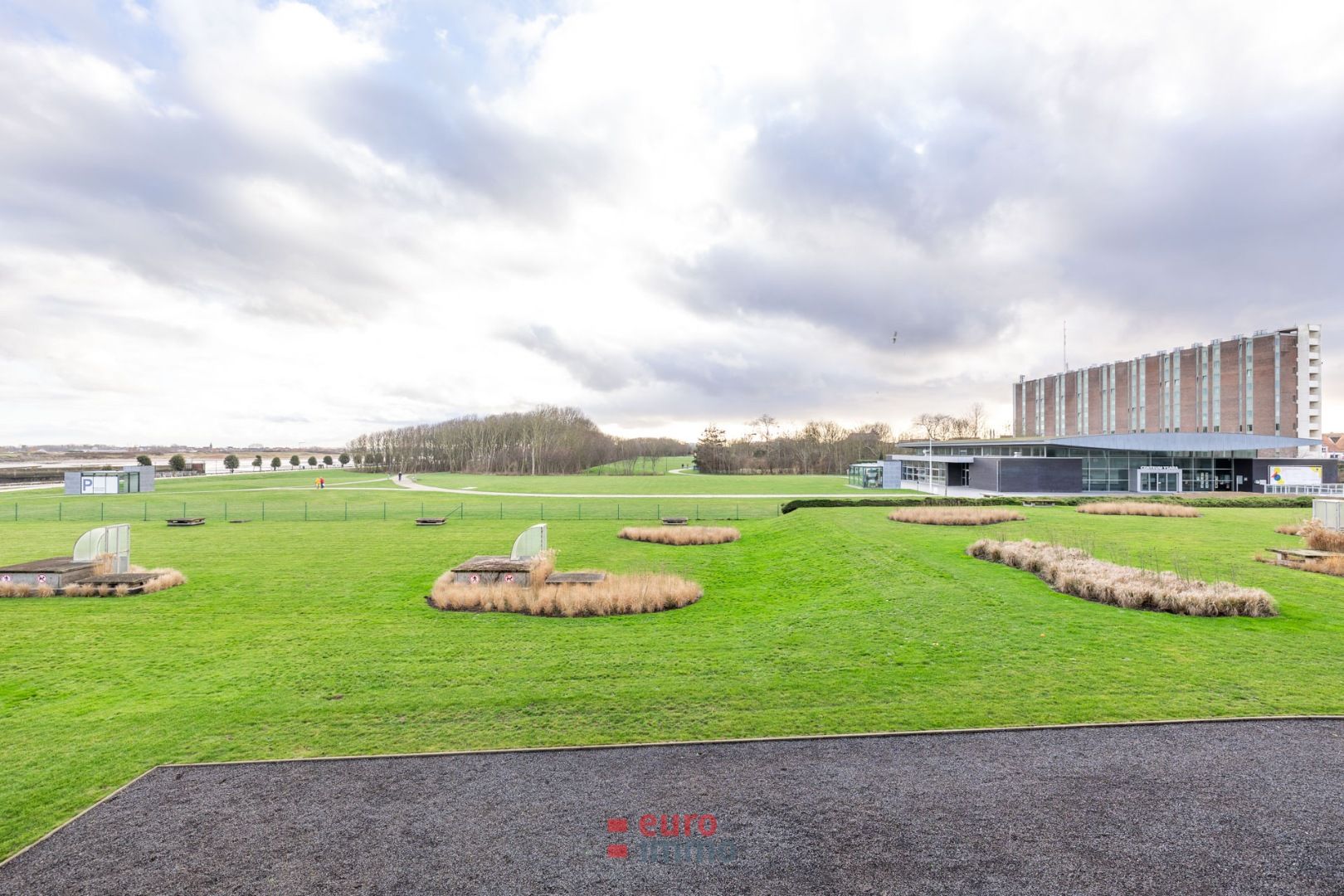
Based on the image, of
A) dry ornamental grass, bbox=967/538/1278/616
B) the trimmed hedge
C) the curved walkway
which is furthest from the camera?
the curved walkway

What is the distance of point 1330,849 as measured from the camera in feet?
15.1

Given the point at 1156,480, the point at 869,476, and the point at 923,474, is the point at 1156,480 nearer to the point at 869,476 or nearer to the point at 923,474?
the point at 923,474

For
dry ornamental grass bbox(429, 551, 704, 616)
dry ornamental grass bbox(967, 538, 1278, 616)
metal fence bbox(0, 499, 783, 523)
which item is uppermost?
dry ornamental grass bbox(967, 538, 1278, 616)

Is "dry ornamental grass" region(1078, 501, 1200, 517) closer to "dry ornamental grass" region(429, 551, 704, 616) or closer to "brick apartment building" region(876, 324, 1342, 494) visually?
"brick apartment building" region(876, 324, 1342, 494)

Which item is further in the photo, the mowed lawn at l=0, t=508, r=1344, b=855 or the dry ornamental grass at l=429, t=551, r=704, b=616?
the dry ornamental grass at l=429, t=551, r=704, b=616

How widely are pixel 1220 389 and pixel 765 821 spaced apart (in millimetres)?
96222

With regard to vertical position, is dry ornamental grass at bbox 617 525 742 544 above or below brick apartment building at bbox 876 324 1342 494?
below

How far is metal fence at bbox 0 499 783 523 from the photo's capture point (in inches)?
1346

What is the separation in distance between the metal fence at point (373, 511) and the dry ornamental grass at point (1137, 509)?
1564 centimetres

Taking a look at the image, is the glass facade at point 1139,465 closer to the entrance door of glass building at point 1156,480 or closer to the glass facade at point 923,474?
the entrance door of glass building at point 1156,480

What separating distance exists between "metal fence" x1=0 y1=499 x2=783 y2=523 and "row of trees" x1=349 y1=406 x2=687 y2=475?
73.9 metres

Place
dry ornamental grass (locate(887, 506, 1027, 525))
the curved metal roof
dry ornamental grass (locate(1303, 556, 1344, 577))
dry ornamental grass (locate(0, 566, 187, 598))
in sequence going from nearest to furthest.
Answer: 1. dry ornamental grass (locate(1303, 556, 1344, 577))
2. dry ornamental grass (locate(0, 566, 187, 598))
3. dry ornamental grass (locate(887, 506, 1027, 525))
4. the curved metal roof

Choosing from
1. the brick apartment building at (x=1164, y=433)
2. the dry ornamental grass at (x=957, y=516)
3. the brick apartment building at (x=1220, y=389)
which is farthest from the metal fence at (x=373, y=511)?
the brick apartment building at (x=1220, y=389)

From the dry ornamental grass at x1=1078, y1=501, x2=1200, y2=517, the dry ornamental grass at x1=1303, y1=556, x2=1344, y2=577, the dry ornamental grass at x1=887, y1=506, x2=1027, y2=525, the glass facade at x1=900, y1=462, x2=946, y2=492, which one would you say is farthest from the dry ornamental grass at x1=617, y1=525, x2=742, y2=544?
the glass facade at x1=900, y1=462, x2=946, y2=492
